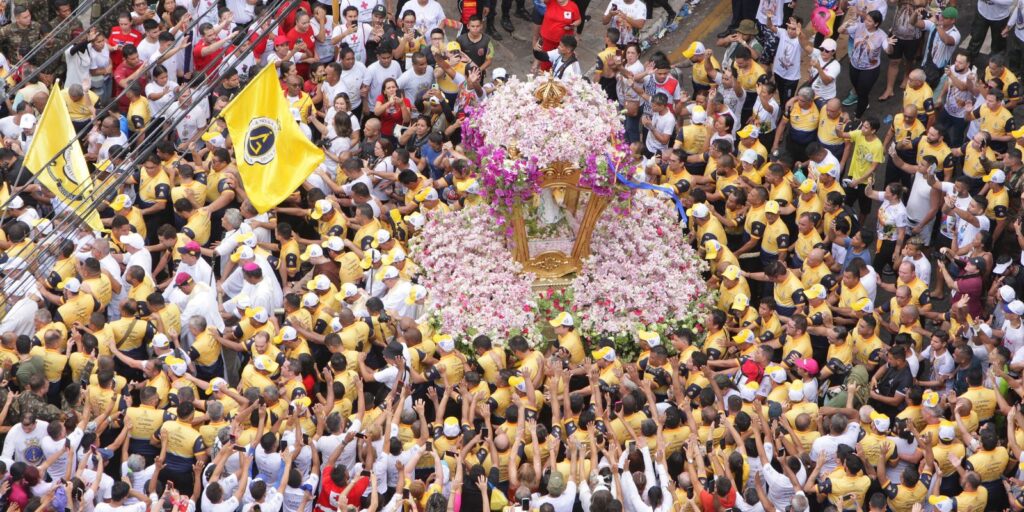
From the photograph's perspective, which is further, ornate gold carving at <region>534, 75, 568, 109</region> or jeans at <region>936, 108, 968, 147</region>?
jeans at <region>936, 108, 968, 147</region>

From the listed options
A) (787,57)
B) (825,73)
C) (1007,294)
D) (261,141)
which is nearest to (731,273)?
(1007,294)

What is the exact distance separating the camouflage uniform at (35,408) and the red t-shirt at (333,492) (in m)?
2.92

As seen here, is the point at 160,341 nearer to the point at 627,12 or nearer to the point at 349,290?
the point at 349,290

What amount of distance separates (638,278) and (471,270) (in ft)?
6.42

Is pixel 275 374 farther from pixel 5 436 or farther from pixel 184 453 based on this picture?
pixel 5 436

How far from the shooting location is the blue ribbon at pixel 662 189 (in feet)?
66.5

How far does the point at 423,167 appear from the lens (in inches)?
871

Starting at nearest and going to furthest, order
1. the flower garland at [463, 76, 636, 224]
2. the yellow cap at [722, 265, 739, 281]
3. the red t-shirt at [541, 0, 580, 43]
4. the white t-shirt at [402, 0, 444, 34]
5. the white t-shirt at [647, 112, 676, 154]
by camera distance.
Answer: the flower garland at [463, 76, 636, 224], the yellow cap at [722, 265, 739, 281], the white t-shirt at [647, 112, 676, 154], the red t-shirt at [541, 0, 580, 43], the white t-shirt at [402, 0, 444, 34]

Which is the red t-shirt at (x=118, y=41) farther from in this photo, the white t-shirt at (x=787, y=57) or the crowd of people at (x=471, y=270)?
the white t-shirt at (x=787, y=57)

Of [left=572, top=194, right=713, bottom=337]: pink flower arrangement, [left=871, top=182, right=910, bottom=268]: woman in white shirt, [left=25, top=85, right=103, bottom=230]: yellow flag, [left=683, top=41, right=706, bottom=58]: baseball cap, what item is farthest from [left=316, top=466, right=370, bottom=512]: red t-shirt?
[left=683, top=41, right=706, bottom=58]: baseball cap

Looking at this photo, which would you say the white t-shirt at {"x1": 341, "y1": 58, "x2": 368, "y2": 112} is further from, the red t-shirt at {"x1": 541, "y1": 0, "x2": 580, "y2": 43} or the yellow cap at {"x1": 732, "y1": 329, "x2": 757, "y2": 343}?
the yellow cap at {"x1": 732, "y1": 329, "x2": 757, "y2": 343}

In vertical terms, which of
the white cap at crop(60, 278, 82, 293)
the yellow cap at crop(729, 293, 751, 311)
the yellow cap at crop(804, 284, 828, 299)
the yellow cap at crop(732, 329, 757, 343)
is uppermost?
the white cap at crop(60, 278, 82, 293)

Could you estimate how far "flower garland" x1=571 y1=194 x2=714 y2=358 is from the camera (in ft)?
66.5

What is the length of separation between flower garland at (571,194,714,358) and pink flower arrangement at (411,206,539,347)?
701 millimetres
